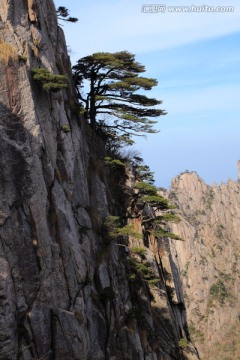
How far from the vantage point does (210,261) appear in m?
110

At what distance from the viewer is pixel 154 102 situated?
105 feet

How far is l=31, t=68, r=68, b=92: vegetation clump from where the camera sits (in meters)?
19.8

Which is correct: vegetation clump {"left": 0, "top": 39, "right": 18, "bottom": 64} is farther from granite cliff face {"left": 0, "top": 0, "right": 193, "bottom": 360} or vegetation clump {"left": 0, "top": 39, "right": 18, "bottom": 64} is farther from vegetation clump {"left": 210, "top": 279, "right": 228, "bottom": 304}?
vegetation clump {"left": 210, "top": 279, "right": 228, "bottom": 304}

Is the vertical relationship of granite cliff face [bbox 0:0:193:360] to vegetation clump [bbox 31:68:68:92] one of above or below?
below

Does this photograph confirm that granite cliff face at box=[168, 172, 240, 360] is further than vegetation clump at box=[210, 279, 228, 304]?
No

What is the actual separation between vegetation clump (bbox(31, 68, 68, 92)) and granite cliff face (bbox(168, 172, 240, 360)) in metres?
70.6

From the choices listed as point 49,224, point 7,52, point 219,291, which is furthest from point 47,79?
point 219,291

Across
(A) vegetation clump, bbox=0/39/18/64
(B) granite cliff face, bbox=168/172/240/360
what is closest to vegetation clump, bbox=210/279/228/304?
(B) granite cliff face, bbox=168/172/240/360

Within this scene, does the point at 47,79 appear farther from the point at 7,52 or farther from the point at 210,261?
the point at 210,261

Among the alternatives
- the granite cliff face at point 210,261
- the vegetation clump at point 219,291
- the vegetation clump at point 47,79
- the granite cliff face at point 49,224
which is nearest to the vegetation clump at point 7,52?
the granite cliff face at point 49,224

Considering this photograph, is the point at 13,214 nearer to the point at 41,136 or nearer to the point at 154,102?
the point at 41,136

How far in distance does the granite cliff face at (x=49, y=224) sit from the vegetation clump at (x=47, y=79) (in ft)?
0.98

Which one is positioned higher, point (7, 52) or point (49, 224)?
point (7, 52)

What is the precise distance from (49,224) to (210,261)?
310 ft
